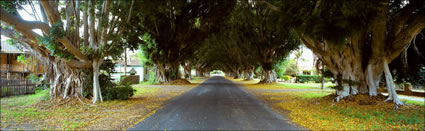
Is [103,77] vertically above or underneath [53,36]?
underneath

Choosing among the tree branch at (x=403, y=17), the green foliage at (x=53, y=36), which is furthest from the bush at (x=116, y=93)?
the tree branch at (x=403, y=17)

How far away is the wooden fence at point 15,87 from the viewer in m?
10.2

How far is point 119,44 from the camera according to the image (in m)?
9.90

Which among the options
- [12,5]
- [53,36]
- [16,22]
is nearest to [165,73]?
[12,5]

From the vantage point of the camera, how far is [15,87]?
10.7m

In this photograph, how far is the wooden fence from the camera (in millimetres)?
10156

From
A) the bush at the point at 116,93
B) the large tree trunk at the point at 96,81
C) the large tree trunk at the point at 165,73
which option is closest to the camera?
the large tree trunk at the point at 96,81

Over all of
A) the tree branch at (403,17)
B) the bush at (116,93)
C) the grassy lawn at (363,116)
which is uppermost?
the tree branch at (403,17)

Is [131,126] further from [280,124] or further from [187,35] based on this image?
[187,35]

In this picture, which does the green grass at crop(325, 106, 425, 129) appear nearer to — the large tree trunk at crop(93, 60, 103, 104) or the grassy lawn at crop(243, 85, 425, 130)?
the grassy lawn at crop(243, 85, 425, 130)

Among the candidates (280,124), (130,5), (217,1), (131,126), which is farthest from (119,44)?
(217,1)

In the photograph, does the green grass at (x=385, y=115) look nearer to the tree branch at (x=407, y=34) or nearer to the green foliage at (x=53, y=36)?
the tree branch at (x=407, y=34)

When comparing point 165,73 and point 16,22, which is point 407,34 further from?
point 165,73

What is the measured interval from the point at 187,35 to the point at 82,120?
18521 mm
